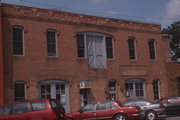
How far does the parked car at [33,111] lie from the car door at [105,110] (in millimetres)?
3306

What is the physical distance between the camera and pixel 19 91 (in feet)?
71.2

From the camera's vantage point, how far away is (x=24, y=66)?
22.1 meters

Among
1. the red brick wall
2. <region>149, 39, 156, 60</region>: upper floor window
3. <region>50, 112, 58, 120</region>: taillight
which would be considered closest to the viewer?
<region>50, 112, 58, 120</region>: taillight

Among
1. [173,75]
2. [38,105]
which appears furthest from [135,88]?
[38,105]

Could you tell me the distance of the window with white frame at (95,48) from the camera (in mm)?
25562

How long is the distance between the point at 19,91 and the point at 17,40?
141 inches

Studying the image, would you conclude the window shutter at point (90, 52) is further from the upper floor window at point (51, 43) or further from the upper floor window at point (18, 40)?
the upper floor window at point (18, 40)

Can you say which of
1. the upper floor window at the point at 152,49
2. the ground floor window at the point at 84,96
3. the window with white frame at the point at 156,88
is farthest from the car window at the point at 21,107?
the upper floor window at the point at 152,49

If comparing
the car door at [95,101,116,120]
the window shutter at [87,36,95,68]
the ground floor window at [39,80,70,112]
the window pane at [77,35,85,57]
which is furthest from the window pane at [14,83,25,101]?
the car door at [95,101,116,120]

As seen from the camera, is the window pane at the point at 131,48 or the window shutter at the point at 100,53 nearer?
the window shutter at the point at 100,53

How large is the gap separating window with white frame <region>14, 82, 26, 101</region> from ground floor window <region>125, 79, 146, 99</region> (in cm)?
981

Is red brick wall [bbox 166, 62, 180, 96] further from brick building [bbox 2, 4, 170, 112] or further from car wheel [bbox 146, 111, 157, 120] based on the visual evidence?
car wheel [bbox 146, 111, 157, 120]

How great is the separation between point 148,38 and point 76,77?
31.0 feet

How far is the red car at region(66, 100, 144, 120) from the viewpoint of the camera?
687 inches
